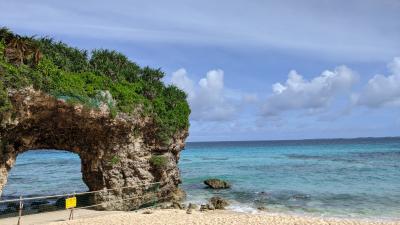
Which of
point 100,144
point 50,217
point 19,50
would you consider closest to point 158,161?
point 100,144

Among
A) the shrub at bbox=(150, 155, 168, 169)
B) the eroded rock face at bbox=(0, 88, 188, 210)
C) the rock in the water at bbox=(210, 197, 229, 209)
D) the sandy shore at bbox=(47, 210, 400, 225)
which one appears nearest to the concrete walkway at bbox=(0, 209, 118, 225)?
the sandy shore at bbox=(47, 210, 400, 225)

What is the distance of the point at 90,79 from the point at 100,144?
375cm

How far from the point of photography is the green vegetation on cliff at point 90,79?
18.6 meters

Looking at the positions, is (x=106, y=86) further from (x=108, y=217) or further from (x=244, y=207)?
(x=244, y=207)

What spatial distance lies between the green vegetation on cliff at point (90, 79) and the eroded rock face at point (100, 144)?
1.88ft

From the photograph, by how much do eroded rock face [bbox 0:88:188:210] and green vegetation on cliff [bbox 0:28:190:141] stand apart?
1.88 feet

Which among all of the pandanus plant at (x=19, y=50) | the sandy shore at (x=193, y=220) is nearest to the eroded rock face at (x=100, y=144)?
the pandanus plant at (x=19, y=50)

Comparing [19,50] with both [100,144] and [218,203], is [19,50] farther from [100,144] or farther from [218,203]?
[218,203]

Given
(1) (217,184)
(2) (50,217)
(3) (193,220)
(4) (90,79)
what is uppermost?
(4) (90,79)

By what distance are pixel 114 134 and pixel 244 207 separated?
8.75 metres

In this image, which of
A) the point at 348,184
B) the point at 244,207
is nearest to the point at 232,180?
the point at 348,184

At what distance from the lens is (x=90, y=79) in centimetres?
2175

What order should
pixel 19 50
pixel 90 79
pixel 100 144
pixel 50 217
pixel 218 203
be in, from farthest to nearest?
pixel 218 203, pixel 100 144, pixel 90 79, pixel 50 217, pixel 19 50

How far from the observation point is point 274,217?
19375mm
